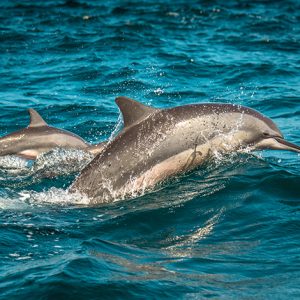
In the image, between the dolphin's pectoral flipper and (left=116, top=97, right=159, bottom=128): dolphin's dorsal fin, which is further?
the dolphin's pectoral flipper

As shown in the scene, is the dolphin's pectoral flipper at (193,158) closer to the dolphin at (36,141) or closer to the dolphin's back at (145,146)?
the dolphin's back at (145,146)

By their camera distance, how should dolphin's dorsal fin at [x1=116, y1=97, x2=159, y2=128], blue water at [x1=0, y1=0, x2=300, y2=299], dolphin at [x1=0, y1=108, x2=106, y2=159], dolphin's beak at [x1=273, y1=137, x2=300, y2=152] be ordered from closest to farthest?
blue water at [x1=0, y1=0, x2=300, y2=299]
dolphin's dorsal fin at [x1=116, y1=97, x2=159, y2=128]
dolphin's beak at [x1=273, y1=137, x2=300, y2=152]
dolphin at [x1=0, y1=108, x2=106, y2=159]

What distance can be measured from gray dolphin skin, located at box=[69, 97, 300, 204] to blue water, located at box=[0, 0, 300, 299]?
25cm

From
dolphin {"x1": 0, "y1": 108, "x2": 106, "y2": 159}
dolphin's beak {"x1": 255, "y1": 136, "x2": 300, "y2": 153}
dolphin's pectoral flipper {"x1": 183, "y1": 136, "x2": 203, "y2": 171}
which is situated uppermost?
dolphin's beak {"x1": 255, "y1": 136, "x2": 300, "y2": 153}

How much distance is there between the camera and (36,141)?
46.8ft

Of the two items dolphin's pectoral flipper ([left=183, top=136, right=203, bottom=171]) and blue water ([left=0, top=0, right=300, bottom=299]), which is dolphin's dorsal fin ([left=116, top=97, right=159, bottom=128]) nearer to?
dolphin's pectoral flipper ([left=183, top=136, right=203, bottom=171])

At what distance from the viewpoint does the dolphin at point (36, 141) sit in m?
14.0

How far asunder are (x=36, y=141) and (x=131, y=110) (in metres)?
4.35

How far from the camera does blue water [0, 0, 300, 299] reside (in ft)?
24.4

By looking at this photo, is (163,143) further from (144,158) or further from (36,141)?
(36,141)

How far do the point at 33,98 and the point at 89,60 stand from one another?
182 inches

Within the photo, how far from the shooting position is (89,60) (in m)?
23.5

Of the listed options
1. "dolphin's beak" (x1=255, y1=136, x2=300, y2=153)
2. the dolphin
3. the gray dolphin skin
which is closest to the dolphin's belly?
the gray dolphin skin

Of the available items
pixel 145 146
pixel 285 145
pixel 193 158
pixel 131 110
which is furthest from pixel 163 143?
pixel 285 145
